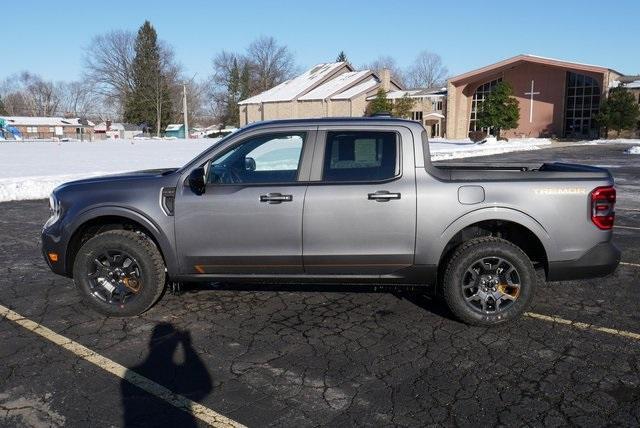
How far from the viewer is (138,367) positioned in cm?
381

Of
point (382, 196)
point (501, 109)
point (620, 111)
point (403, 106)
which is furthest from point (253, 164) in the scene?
point (620, 111)

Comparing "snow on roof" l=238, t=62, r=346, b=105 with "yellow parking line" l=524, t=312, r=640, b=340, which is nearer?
"yellow parking line" l=524, t=312, r=640, b=340

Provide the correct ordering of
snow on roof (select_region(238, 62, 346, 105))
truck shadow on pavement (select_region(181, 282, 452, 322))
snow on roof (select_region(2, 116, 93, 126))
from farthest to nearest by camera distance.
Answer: snow on roof (select_region(2, 116, 93, 126))
snow on roof (select_region(238, 62, 346, 105))
truck shadow on pavement (select_region(181, 282, 452, 322))

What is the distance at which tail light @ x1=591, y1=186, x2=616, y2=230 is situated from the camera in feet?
14.2

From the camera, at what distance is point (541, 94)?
51562 mm

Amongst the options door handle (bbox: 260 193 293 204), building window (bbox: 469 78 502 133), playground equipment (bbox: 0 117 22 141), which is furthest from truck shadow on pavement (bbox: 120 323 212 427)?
playground equipment (bbox: 0 117 22 141)

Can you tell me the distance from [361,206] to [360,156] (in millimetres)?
471

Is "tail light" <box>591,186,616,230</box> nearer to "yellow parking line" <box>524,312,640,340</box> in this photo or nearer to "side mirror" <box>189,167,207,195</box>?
"yellow parking line" <box>524,312,640,340</box>

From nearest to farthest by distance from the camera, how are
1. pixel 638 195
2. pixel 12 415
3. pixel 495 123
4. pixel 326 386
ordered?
1. pixel 12 415
2. pixel 326 386
3. pixel 638 195
4. pixel 495 123

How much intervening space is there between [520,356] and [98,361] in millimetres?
3122

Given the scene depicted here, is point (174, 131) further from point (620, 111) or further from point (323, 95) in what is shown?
point (620, 111)

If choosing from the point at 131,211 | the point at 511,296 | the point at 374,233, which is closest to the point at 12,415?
the point at 131,211

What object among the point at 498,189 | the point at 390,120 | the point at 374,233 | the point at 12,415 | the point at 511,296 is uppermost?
the point at 390,120

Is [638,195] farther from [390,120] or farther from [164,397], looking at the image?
[164,397]
